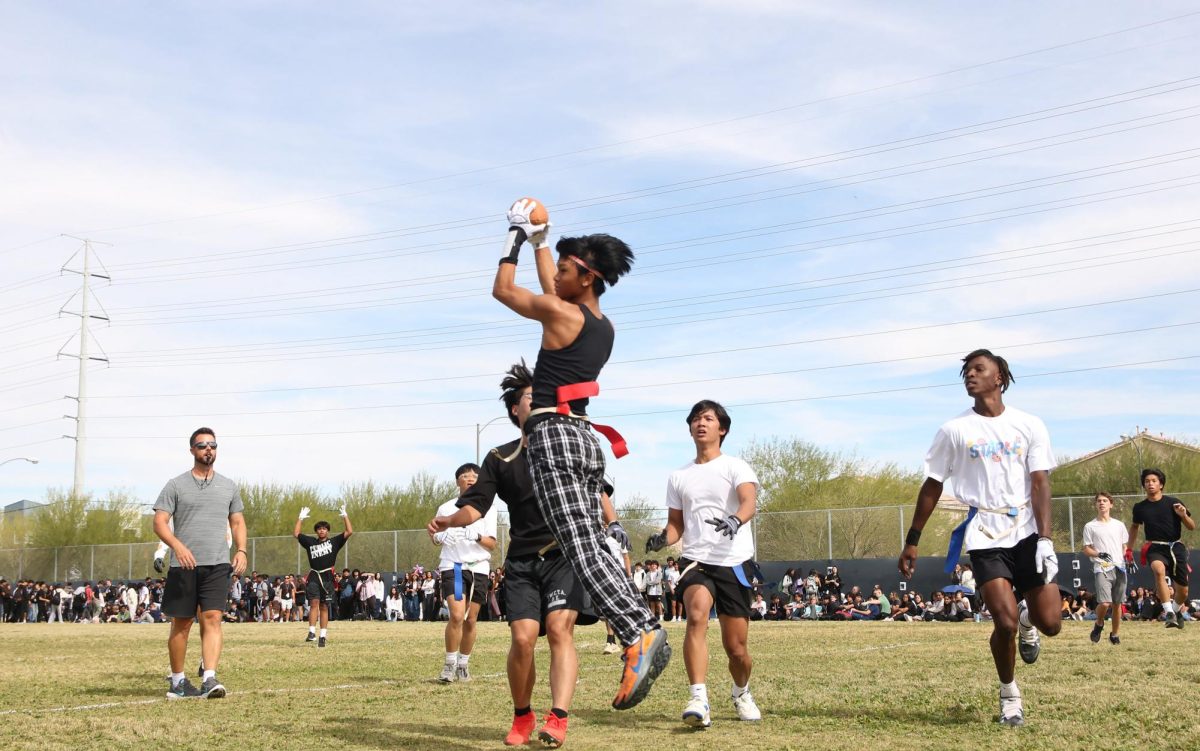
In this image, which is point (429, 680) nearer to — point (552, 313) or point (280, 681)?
point (280, 681)

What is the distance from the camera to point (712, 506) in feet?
26.5

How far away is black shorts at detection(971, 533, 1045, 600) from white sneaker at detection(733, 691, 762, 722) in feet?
5.42

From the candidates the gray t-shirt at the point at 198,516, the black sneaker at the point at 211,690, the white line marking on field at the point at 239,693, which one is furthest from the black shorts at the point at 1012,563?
the gray t-shirt at the point at 198,516

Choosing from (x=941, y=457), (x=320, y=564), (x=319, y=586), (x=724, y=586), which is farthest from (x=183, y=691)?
(x=320, y=564)

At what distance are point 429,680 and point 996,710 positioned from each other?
5.85m

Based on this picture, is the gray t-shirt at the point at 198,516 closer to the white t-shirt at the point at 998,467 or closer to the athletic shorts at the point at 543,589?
the athletic shorts at the point at 543,589

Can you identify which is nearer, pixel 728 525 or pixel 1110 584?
pixel 728 525

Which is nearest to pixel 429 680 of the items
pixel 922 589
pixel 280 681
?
A: pixel 280 681

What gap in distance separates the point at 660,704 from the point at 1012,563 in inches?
109

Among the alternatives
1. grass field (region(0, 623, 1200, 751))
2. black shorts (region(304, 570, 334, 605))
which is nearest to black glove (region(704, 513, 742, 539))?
grass field (region(0, 623, 1200, 751))

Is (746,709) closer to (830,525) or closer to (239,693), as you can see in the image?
(239,693)

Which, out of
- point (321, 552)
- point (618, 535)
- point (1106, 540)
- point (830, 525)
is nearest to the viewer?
point (618, 535)

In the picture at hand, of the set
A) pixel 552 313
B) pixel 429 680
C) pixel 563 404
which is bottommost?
pixel 429 680

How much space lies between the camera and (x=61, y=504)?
69.6 meters
